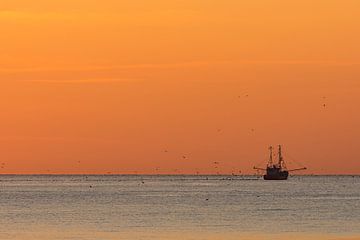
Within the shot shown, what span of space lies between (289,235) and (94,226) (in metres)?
20.6

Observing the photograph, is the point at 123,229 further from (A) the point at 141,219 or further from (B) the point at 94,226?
(A) the point at 141,219

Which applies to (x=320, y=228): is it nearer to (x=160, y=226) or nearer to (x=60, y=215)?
(x=160, y=226)

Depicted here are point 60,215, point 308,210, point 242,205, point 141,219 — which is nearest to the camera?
point 141,219

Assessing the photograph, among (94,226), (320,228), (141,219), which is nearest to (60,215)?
(141,219)

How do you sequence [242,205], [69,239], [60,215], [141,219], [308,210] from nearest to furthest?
[69,239], [141,219], [60,215], [308,210], [242,205]

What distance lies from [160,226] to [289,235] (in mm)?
15678

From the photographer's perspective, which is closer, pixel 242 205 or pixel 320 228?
pixel 320 228

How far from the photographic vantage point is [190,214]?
453 ft

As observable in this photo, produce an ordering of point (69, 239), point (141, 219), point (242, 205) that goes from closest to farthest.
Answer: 1. point (69, 239)
2. point (141, 219)
3. point (242, 205)

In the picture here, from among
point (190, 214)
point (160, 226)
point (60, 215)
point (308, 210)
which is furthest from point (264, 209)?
point (160, 226)

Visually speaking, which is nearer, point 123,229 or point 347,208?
point 123,229

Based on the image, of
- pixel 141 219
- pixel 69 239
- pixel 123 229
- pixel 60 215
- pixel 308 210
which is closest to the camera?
pixel 69 239

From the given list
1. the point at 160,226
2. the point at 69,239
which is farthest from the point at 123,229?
the point at 69,239

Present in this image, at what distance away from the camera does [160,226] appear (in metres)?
115
